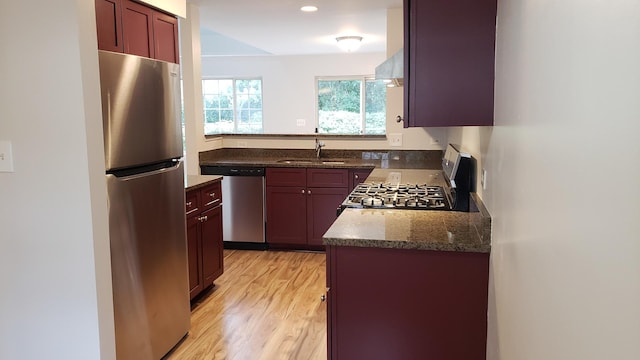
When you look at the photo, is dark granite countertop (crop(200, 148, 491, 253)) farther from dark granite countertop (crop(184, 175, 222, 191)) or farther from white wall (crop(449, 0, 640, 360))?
dark granite countertop (crop(184, 175, 222, 191))

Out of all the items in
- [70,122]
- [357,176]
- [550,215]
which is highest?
[70,122]

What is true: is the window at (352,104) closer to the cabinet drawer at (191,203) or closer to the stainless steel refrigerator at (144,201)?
the cabinet drawer at (191,203)

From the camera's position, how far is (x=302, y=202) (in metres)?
4.82

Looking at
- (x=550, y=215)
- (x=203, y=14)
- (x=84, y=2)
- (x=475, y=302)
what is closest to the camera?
(x=550, y=215)

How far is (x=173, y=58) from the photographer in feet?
11.0

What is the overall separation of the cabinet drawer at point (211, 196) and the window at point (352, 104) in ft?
17.8

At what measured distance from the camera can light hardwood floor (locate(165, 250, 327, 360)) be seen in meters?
2.85

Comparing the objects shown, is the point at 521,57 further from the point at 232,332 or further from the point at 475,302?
the point at 232,332

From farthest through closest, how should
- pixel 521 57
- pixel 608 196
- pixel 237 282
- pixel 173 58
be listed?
pixel 237 282 < pixel 173 58 < pixel 521 57 < pixel 608 196

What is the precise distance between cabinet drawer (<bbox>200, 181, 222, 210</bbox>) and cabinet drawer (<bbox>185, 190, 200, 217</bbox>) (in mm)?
96

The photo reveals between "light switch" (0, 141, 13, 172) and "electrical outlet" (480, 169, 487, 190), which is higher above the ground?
"light switch" (0, 141, 13, 172)

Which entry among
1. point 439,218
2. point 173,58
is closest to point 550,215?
point 439,218

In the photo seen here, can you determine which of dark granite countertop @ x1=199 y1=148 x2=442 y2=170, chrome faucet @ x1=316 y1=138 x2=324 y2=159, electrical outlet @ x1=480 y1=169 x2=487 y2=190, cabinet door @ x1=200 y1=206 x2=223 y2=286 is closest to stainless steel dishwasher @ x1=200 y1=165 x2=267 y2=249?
dark granite countertop @ x1=199 y1=148 x2=442 y2=170

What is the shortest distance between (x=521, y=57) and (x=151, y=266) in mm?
1961
